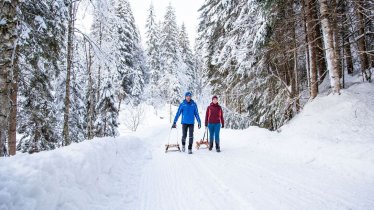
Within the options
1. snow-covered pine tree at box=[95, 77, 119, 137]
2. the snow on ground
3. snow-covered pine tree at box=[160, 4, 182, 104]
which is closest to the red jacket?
the snow on ground

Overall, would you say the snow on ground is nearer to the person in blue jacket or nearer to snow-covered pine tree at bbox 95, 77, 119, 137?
the person in blue jacket

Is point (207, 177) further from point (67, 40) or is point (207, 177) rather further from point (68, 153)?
point (67, 40)

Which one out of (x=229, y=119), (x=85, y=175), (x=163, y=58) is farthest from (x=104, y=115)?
(x=163, y=58)

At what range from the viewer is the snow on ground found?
356 centimetres

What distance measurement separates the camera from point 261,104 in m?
14.9

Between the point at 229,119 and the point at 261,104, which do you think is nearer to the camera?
the point at 261,104

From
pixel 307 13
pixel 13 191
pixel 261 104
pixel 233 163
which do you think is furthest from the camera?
pixel 261 104

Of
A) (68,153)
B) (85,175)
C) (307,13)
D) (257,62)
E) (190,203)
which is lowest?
(190,203)

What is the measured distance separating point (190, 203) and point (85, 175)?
1.81m

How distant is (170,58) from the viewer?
43500 millimetres

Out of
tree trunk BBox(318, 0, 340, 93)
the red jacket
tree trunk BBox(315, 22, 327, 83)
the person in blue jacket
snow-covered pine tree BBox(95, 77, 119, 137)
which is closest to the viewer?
tree trunk BBox(318, 0, 340, 93)

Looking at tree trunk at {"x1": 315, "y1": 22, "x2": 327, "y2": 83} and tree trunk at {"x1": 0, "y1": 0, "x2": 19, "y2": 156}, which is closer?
tree trunk at {"x1": 0, "y1": 0, "x2": 19, "y2": 156}

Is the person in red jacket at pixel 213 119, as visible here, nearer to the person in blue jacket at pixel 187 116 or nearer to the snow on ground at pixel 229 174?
the person in blue jacket at pixel 187 116

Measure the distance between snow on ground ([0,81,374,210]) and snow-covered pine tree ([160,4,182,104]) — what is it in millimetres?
35452
